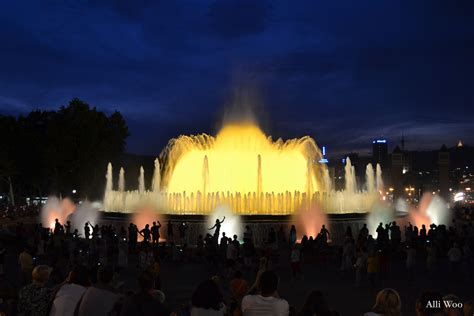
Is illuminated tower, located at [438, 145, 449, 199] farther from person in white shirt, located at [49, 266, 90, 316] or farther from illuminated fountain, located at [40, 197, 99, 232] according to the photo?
person in white shirt, located at [49, 266, 90, 316]

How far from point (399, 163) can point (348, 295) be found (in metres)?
163

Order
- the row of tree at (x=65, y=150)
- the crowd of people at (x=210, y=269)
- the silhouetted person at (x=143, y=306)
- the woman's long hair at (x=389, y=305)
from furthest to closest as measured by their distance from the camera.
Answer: the row of tree at (x=65, y=150), the crowd of people at (x=210, y=269), the silhouetted person at (x=143, y=306), the woman's long hair at (x=389, y=305)

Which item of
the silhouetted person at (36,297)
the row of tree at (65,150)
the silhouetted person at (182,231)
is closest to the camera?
the silhouetted person at (36,297)

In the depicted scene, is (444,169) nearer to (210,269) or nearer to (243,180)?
(243,180)

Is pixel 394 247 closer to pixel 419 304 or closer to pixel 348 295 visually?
pixel 348 295

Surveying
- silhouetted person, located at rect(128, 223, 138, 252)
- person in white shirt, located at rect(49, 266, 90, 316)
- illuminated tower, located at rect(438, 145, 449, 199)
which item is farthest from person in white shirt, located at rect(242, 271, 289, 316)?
illuminated tower, located at rect(438, 145, 449, 199)

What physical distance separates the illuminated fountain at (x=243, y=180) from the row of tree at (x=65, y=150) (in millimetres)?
25706

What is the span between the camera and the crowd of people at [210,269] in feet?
18.2

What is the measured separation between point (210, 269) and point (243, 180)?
1746 cm

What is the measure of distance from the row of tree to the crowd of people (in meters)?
33.2

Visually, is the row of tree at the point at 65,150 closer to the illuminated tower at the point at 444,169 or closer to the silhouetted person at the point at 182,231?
the silhouetted person at the point at 182,231

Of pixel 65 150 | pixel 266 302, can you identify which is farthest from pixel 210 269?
pixel 65 150

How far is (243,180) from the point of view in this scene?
35250 millimetres

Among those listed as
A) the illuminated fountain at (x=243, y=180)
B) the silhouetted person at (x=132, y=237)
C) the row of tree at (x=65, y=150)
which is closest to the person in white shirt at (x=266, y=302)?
the silhouetted person at (x=132, y=237)
